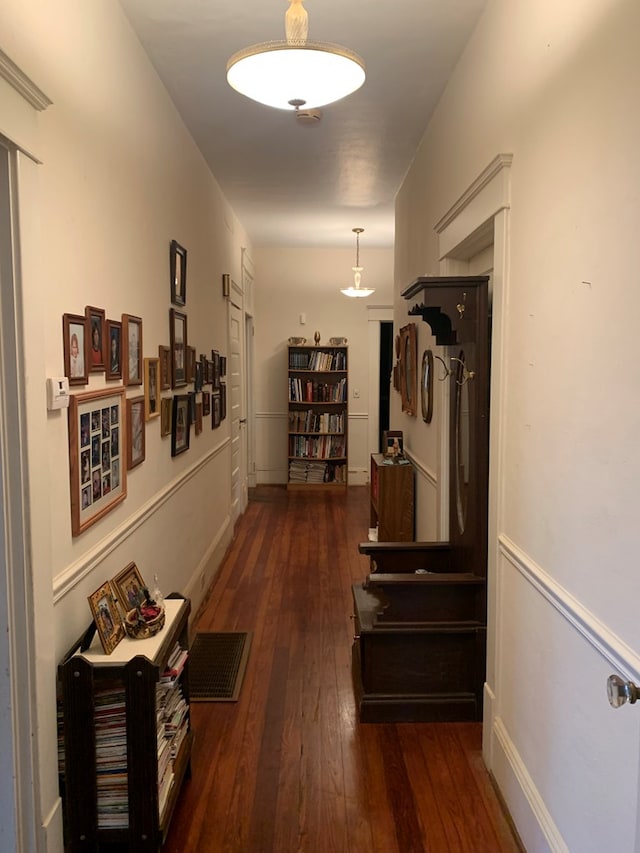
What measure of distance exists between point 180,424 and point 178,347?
1.35 feet

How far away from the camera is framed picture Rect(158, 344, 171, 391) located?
9.79 ft

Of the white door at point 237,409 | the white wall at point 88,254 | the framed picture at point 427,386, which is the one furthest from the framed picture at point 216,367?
the framed picture at point 427,386

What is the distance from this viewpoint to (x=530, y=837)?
1.85m

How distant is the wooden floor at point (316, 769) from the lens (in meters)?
1.99

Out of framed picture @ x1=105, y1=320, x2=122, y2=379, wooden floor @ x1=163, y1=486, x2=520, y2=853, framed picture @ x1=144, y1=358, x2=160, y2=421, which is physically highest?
framed picture @ x1=105, y1=320, x2=122, y2=379

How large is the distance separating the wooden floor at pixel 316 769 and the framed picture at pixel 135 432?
3.72 ft

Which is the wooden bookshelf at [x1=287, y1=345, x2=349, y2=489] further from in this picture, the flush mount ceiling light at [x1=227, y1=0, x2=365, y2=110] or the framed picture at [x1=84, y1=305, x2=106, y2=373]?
the flush mount ceiling light at [x1=227, y1=0, x2=365, y2=110]

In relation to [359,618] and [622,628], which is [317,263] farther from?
[622,628]

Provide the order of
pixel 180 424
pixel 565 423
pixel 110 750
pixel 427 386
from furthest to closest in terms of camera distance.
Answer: pixel 427 386, pixel 180 424, pixel 110 750, pixel 565 423

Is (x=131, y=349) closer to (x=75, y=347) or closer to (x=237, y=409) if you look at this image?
(x=75, y=347)

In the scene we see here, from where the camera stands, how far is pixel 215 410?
15.1 ft

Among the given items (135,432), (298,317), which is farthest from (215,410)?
(298,317)

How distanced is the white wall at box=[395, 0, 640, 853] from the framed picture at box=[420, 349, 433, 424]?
1311 millimetres

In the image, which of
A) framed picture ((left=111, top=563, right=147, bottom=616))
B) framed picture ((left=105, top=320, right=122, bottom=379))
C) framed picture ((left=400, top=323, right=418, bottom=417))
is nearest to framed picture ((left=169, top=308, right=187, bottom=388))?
framed picture ((left=105, top=320, right=122, bottom=379))
